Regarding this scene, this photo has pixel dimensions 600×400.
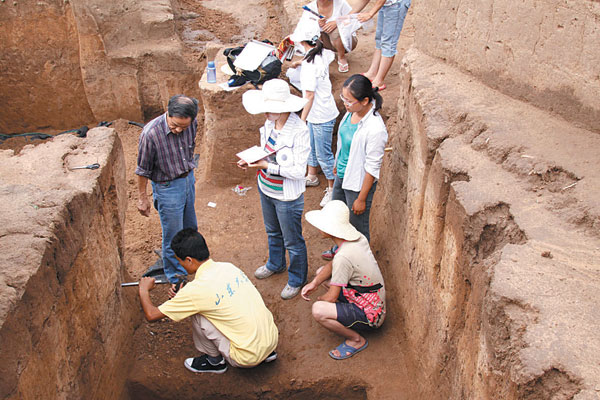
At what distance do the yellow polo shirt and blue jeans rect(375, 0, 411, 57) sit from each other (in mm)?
3266

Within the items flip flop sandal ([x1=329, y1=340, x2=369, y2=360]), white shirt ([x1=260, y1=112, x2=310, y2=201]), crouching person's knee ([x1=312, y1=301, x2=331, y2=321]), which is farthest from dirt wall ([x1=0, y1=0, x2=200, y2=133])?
flip flop sandal ([x1=329, y1=340, x2=369, y2=360])

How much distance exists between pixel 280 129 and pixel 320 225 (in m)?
0.82

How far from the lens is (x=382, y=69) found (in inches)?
236

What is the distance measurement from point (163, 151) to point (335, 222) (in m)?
1.47

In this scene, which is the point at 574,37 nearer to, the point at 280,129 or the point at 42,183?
the point at 280,129

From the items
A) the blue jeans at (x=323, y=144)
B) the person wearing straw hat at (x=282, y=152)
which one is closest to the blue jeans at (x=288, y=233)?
the person wearing straw hat at (x=282, y=152)

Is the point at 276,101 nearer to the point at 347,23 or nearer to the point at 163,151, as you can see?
the point at 163,151

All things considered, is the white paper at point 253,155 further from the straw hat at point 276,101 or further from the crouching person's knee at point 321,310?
the crouching person's knee at point 321,310

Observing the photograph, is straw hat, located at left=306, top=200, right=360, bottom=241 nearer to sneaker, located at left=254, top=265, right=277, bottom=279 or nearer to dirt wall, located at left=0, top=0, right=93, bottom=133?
sneaker, located at left=254, top=265, right=277, bottom=279

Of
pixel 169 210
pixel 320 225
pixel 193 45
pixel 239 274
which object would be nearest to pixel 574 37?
pixel 320 225

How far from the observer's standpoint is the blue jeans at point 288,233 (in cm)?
428

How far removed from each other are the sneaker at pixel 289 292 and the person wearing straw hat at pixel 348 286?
2.14 ft

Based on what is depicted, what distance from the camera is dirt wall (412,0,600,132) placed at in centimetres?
330

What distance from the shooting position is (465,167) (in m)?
3.26
